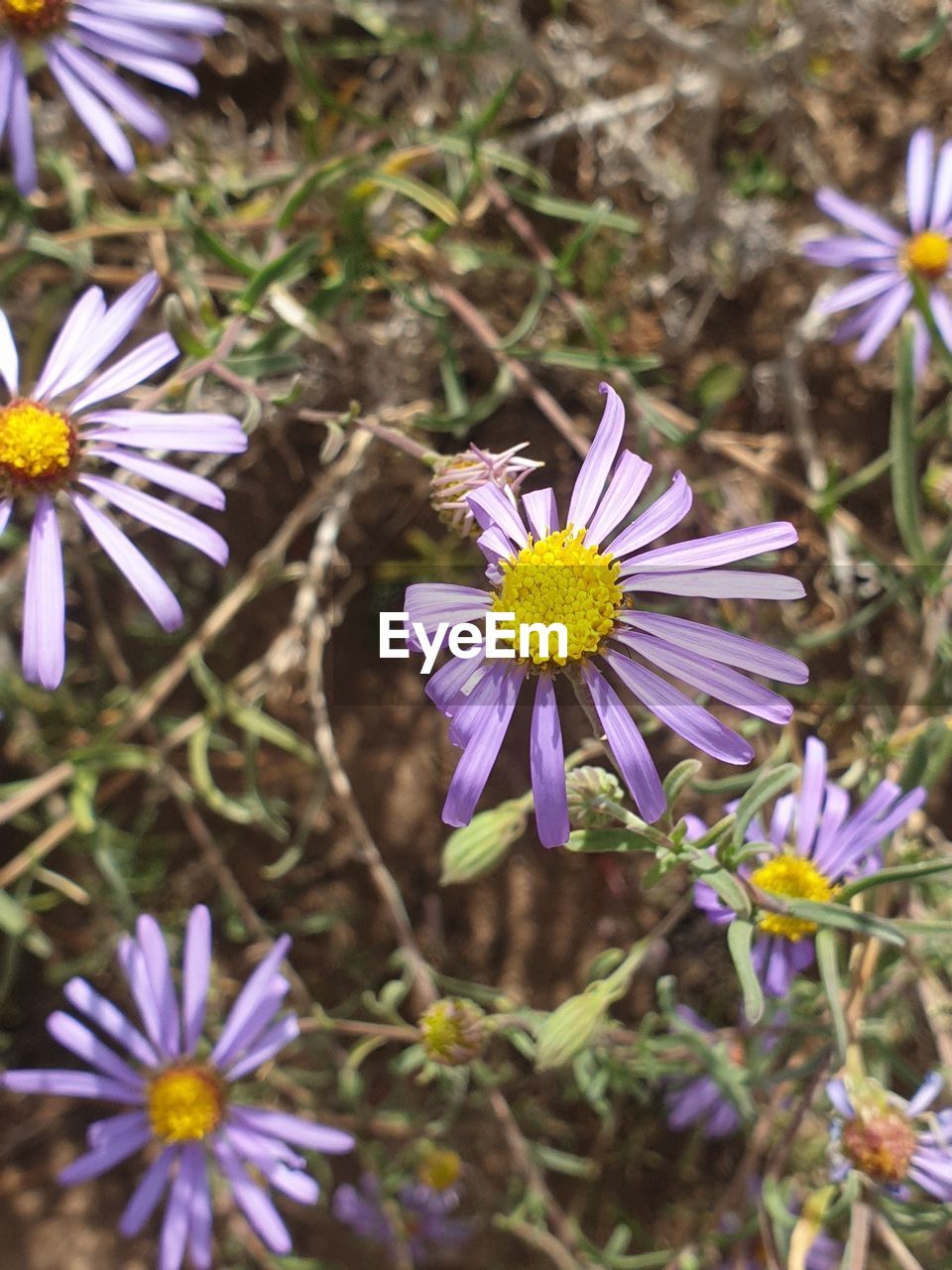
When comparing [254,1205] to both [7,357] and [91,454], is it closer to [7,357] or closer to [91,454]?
[91,454]

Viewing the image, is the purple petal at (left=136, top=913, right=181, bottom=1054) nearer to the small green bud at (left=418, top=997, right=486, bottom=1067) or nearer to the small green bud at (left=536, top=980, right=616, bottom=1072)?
the small green bud at (left=418, top=997, right=486, bottom=1067)

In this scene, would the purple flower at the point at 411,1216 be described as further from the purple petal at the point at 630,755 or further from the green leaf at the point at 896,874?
the purple petal at the point at 630,755

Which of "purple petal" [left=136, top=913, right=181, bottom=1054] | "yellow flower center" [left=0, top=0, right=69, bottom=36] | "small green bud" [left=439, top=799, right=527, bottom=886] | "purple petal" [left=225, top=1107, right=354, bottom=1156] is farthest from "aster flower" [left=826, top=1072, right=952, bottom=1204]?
"yellow flower center" [left=0, top=0, right=69, bottom=36]

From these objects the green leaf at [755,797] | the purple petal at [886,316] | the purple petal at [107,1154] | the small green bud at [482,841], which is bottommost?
the purple petal at [107,1154]

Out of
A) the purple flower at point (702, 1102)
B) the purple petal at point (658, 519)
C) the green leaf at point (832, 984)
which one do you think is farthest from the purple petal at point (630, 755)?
the purple flower at point (702, 1102)

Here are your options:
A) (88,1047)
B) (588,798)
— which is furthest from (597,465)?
(88,1047)

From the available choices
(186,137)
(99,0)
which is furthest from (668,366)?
(99,0)

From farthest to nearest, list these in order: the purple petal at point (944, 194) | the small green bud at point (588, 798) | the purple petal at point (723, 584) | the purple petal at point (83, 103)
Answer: the purple petal at point (944, 194) → the purple petal at point (83, 103) → the small green bud at point (588, 798) → the purple petal at point (723, 584)
